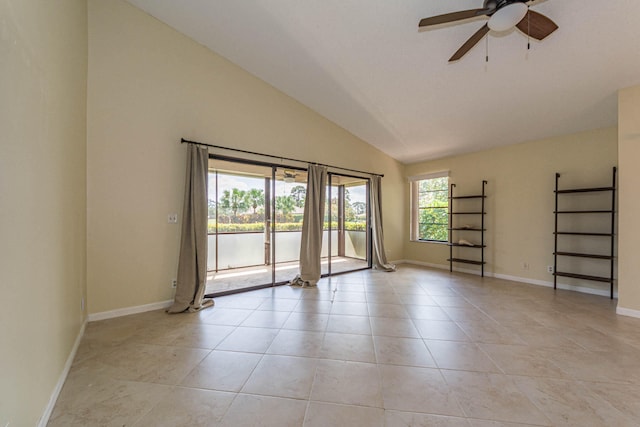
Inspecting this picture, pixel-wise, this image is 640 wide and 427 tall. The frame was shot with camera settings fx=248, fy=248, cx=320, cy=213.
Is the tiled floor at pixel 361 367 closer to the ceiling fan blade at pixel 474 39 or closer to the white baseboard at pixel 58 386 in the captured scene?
the white baseboard at pixel 58 386

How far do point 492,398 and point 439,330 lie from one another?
1.01 metres

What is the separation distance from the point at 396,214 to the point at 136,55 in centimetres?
578

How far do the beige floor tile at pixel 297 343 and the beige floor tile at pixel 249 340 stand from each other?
0.07m

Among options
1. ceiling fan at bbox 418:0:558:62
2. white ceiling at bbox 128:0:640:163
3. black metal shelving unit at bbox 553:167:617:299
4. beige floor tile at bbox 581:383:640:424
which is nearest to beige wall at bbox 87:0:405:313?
white ceiling at bbox 128:0:640:163

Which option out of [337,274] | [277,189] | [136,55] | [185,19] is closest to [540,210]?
[337,274]

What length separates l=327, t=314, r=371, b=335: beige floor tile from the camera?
2.66 metres

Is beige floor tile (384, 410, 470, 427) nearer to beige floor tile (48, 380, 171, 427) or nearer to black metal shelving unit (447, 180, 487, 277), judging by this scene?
beige floor tile (48, 380, 171, 427)

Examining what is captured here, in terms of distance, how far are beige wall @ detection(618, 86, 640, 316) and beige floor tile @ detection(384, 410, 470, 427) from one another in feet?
11.1

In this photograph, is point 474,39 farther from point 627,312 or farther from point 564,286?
point 564,286

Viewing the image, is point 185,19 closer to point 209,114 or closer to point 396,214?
point 209,114

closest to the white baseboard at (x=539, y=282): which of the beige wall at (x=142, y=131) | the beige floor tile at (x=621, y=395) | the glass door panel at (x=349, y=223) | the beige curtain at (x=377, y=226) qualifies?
the beige curtain at (x=377, y=226)

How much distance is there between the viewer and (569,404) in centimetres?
162

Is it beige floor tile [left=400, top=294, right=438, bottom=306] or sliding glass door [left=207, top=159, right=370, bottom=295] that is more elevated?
sliding glass door [left=207, top=159, right=370, bottom=295]

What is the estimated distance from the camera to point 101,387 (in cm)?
178
